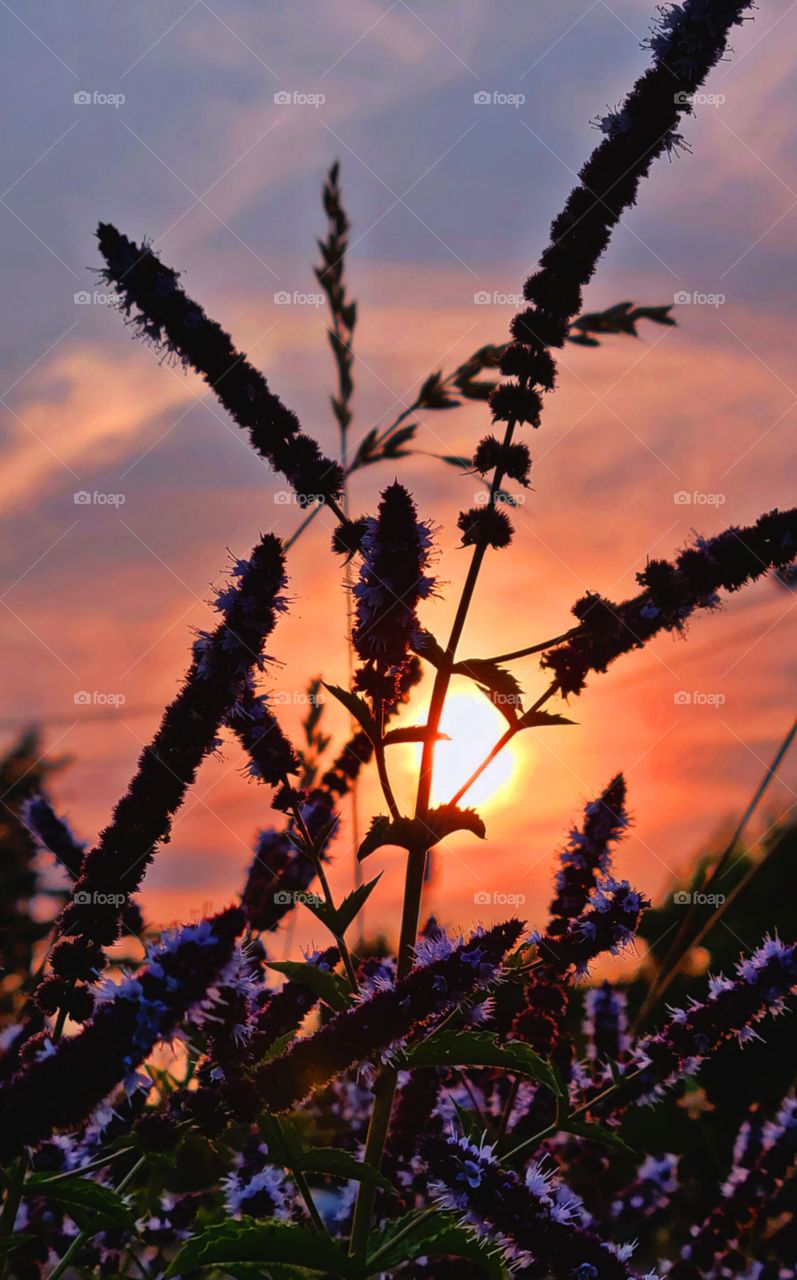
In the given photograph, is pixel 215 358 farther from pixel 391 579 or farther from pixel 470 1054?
pixel 470 1054

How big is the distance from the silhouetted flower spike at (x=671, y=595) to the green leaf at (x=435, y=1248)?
1.43 metres

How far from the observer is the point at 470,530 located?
3.41 meters

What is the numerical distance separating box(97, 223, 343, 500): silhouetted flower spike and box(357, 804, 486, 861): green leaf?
110cm

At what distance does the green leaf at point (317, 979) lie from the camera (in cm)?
279

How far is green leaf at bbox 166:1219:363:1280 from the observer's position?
8.65 feet

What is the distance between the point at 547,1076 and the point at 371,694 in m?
1.10

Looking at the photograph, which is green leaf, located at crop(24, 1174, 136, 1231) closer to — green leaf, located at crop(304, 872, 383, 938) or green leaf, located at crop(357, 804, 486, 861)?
green leaf, located at crop(304, 872, 383, 938)

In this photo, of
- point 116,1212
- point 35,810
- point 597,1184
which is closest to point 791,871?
point 597,1184

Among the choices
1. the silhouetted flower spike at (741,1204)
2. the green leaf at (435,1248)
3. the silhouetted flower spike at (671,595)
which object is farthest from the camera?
the silhouetted flower spike at (741,1204)

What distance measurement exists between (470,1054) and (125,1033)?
1049 mm

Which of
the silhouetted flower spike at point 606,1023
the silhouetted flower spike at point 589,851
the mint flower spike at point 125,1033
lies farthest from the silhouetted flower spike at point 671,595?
the silhouetted flower spike at point 606,1023

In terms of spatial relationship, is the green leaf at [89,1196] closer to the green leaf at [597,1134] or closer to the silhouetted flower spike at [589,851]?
the green leaf at [597,1134]

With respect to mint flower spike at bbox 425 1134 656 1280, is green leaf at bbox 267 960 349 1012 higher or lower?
higher

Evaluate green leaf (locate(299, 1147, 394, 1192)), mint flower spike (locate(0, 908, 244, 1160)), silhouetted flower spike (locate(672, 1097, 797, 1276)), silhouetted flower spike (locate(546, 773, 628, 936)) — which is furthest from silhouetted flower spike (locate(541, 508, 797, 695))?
silhouetted flower spike (locate(672, 1097, 797, 1276))
